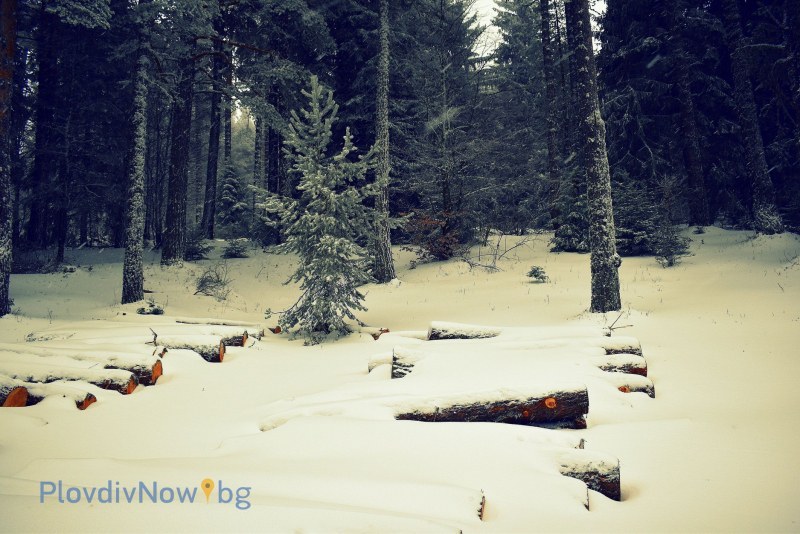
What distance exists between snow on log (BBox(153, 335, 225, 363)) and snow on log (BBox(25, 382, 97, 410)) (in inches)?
88.8

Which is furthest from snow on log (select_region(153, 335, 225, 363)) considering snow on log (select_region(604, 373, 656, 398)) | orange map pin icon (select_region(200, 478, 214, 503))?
snow on log (select_region(604, 373, 656, 398))

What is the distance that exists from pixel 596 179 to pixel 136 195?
38.6ft

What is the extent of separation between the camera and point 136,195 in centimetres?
1210

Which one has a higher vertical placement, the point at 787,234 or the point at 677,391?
the point at 787,234

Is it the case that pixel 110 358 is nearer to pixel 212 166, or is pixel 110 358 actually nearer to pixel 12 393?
pixel 12 393

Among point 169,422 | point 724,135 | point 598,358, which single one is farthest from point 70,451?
point 724,135

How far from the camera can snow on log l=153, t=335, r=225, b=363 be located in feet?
23.5

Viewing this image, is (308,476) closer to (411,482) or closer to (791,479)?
(411,482)

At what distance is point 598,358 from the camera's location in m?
5.68

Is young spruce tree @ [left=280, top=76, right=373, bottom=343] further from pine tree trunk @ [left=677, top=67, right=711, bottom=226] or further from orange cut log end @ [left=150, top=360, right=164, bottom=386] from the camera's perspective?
pine tree trunk @ [left=677, top=67, right=711, bottom=226]

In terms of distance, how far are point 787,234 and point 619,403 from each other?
13.8 meters

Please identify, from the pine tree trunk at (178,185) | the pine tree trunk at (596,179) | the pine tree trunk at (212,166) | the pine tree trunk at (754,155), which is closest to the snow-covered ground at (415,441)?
the pine tree trunk at (596,179)

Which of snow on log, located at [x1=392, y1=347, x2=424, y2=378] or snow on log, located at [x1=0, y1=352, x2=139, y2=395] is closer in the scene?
snow on log, located at [x1=0, y1=352, x2=139, y2=395]

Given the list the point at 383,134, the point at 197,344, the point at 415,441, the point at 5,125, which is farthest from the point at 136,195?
the point at 415,441
